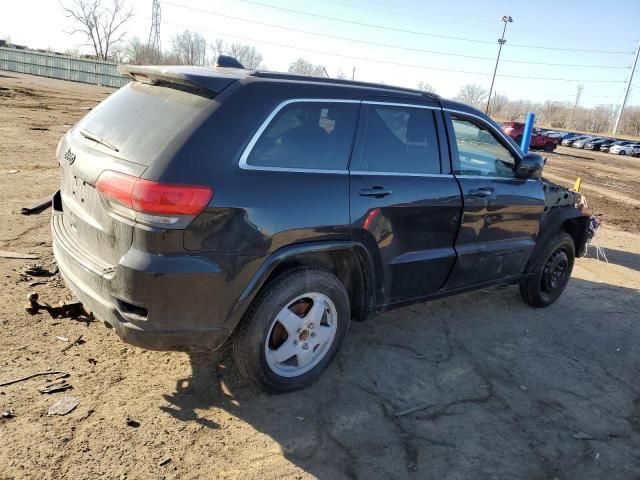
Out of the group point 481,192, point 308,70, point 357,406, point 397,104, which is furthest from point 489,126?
point 308,70

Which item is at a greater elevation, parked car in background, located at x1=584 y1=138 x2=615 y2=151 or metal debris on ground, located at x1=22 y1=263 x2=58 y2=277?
parked car in background, located at x1=584 y1=138 x2=615 y2=151

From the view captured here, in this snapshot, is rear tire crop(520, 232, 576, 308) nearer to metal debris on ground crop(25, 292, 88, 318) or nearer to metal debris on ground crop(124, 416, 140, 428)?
metal debris on ground crop(124, 416, 140, 428)

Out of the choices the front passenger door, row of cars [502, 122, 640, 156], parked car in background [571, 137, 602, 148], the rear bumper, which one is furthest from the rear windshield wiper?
parked car in background [571, 137, 602, 148]

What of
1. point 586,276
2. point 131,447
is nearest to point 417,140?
point 131,447

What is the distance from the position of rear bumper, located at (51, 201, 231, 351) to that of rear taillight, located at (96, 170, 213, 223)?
22 centimetres

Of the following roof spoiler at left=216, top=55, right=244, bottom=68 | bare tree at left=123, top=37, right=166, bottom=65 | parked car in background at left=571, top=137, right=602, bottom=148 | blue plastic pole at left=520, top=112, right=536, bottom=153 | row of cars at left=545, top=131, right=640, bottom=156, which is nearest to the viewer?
roof spoiler at left=216, top=55, right=244, bottom=68

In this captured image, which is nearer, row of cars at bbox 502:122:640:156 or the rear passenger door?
the rear passenger door

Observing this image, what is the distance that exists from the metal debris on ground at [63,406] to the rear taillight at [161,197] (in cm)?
124

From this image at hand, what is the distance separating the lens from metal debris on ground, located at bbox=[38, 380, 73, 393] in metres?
2.98

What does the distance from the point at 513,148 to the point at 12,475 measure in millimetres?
4249

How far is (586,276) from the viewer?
668 cm

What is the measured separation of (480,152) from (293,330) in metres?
2.29

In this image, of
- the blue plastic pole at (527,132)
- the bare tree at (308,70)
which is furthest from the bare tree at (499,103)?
the blue plastic pole at (527,132)

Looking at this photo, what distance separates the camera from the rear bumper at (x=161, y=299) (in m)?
2.51
